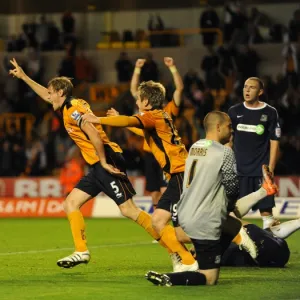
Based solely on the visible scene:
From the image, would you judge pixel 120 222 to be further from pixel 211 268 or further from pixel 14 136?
pixel 211 268

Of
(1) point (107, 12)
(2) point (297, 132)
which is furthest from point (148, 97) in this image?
(1) point (107, 12)

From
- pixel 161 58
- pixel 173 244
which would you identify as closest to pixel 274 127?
pixel 173 244

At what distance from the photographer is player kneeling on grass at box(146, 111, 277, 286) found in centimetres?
916

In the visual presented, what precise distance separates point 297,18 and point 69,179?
8374 millimetres

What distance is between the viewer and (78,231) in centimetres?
1116

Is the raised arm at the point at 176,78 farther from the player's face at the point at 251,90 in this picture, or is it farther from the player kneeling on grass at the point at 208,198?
the player kneeling on grass at the point at 208,198

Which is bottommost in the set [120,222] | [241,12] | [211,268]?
[120,222]

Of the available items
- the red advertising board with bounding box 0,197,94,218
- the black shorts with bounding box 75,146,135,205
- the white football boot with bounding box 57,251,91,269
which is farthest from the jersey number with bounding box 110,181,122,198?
the red advertising board with bounding box 0,197,94,218

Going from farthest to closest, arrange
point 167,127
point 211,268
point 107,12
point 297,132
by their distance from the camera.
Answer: point 107,12 → point 297,132 → point 167,127 → point 211,268

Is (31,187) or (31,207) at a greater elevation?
(31,187)

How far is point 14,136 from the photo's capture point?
26453mm

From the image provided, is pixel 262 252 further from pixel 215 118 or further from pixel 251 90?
pixel 251 90

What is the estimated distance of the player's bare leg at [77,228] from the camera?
10.9 m

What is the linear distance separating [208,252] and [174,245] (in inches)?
51.1
